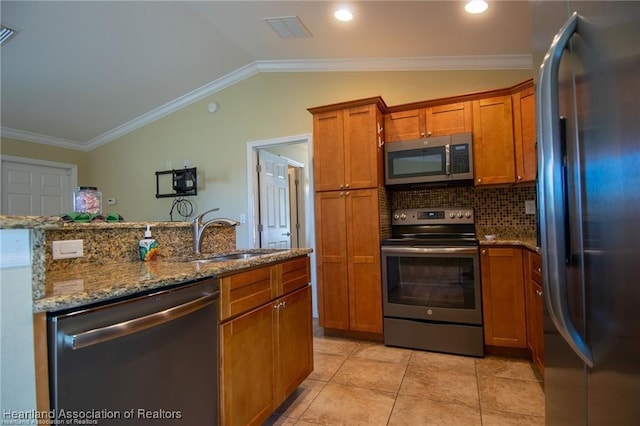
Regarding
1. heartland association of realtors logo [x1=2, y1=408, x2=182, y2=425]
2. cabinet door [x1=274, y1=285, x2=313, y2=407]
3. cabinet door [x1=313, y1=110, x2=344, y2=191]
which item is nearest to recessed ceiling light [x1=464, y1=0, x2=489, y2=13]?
cabinet door [x1=313, y1=110, x2=344, y2=191]

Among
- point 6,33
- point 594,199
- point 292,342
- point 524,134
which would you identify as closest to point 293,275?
point 292,342

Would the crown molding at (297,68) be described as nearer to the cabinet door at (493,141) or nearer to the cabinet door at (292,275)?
the cabinet door at (493,141)

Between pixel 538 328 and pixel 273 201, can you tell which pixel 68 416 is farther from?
pixel 273 201

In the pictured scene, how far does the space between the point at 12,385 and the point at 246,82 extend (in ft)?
12.8

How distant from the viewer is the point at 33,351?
854 mm

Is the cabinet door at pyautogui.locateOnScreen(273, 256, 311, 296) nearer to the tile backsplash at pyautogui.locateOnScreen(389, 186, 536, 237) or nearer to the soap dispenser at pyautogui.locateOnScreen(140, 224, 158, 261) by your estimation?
the soap dispenser at pyautogui.locateOnScreen(140, 224, 158, 261)

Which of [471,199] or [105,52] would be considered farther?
[105,52]

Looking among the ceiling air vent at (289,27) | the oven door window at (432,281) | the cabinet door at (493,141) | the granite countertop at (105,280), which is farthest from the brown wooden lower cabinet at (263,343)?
the ceiling air vent at (289,27)

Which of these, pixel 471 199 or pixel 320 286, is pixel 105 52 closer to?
pixel 320 286

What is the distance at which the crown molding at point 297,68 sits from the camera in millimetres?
3148

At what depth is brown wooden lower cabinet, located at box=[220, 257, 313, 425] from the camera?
1.46 metres

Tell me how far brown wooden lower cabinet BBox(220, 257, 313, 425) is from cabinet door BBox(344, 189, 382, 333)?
907mm

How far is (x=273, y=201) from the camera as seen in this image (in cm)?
431

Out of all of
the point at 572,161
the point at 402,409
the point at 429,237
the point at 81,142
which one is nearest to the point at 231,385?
the point at 402,409
